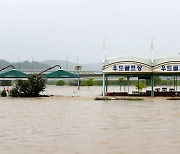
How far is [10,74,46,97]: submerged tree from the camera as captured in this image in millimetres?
34594

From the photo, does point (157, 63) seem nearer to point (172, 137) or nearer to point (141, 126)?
point (141, 126)

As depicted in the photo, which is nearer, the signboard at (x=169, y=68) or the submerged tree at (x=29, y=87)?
the signboard at (x=169, y=68)

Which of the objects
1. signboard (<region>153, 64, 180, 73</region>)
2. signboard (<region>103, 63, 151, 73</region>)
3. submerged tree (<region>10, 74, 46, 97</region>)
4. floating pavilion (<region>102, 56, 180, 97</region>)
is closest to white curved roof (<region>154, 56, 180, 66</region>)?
floating pavilion (<region>102, 56, 180, 97</region>)

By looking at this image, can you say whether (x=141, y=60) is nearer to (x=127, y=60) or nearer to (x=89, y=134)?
(x=127, y=60)

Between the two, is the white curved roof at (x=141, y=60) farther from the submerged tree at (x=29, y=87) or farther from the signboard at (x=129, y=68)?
the submerged tree at (x=29, y=87)

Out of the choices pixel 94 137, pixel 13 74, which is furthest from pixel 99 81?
pixel 94 137

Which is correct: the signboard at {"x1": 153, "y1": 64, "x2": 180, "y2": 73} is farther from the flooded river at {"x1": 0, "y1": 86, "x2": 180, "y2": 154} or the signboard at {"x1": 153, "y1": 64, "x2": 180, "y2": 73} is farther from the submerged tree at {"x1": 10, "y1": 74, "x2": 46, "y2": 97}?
the flooded river at {"x1": 0, "y1": 86, "x2": 180, "y2": 154}

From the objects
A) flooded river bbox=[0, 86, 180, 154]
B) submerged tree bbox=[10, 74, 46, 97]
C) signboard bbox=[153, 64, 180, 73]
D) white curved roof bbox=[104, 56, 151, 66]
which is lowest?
flooded river bbox=[0, 86, 180, 154]

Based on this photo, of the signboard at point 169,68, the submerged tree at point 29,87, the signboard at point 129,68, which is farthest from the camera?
the submerged tree at point 29,87

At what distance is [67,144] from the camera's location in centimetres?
1138

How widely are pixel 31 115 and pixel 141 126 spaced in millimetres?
6138

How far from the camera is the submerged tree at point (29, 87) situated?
34594mm

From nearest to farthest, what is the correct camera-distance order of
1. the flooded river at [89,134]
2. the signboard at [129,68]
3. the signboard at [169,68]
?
the flooded river at [89,134], the signboard at [169,68], the signboard at [129,68]

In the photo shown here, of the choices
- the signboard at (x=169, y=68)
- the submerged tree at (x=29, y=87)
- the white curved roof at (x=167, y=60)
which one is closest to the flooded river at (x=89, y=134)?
the signboard at (x=169, y=68)
